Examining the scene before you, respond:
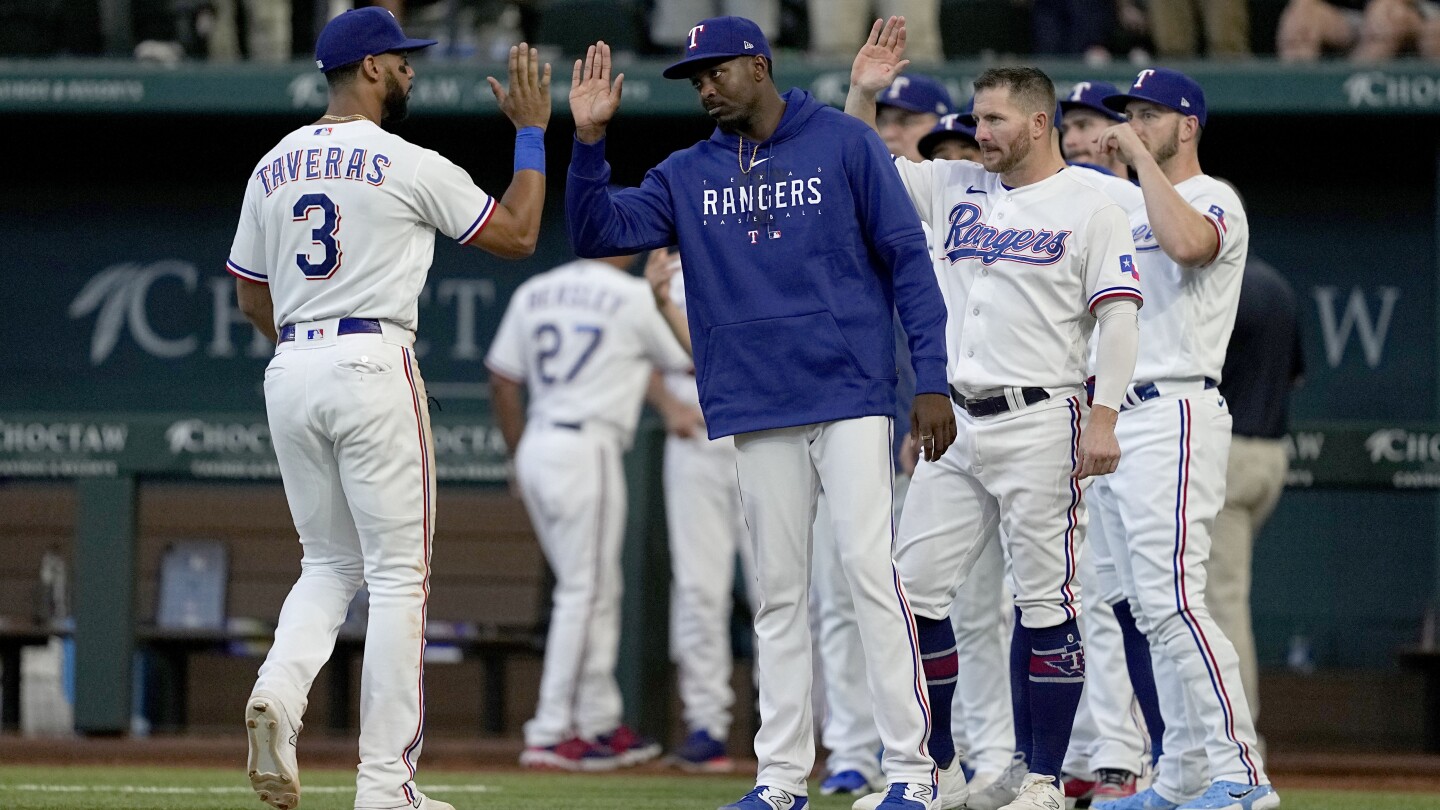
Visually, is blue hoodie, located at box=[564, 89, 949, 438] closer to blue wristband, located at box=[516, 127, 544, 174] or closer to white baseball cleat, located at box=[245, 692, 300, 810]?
blue wristband, located at box=[516, 127, 544, 174]

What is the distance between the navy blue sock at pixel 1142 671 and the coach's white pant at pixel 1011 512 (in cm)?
62

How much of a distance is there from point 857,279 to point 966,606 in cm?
130

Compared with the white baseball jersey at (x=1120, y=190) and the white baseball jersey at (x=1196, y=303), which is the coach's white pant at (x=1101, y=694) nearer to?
the white baseball jersey at (x=1196, y=303)

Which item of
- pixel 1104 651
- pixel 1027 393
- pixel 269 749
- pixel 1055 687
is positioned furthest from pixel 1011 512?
pixel 269 749

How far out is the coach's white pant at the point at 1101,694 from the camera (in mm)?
5227

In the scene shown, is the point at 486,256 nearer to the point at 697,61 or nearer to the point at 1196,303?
the point at 1196,303

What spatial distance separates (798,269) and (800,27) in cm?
665

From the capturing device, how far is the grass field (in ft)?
16.5

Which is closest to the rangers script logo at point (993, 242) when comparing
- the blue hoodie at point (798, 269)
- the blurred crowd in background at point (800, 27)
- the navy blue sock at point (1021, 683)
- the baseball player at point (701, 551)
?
the blue hoodie at point (798, 269)

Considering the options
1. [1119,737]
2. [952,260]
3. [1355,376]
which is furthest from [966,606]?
[1355,376]

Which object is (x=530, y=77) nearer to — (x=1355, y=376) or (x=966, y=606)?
(x=966, y=606)

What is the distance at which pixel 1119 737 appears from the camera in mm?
5238

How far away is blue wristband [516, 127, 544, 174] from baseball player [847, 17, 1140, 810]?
2.69ft

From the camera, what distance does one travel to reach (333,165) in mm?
4168
